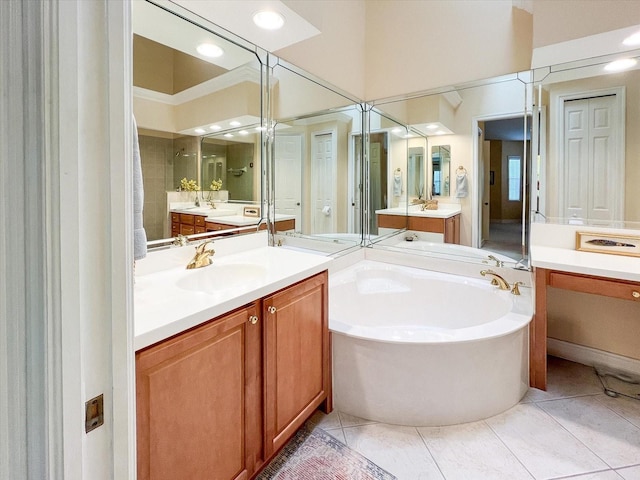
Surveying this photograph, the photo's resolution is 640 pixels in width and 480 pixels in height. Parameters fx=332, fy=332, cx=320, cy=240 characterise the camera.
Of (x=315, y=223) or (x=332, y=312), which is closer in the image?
(x=332, y=312)

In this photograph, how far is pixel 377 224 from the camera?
316cm

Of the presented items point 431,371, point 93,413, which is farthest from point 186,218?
point 431,371

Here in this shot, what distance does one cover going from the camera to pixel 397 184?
10.2 ft

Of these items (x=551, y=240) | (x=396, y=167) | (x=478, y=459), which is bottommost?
(x=478, y=459)

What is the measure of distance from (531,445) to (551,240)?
1370mm

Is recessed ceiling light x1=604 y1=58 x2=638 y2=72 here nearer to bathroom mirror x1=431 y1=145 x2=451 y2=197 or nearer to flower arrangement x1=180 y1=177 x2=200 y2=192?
bathroom mirror x1=431 y1=145 x2=451 y2=197

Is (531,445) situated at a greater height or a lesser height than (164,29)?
lesser

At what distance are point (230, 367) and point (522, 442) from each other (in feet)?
4.96

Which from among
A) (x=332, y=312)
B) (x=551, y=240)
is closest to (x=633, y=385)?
(x=551, y=240)

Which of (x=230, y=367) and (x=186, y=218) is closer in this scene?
(x=230, y=367)

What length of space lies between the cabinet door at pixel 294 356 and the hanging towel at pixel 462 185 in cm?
165

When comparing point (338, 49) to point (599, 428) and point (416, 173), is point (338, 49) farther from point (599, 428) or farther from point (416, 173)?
point (599, 428)

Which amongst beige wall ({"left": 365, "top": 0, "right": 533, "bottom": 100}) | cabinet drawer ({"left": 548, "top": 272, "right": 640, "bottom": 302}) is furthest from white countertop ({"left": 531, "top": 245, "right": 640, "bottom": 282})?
beige wall ({"left": 365, "top": 0, "right": 533, "bottom": 100})

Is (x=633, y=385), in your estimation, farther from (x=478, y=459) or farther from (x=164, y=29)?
(x=164, y=29)
